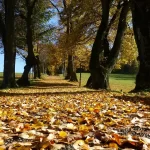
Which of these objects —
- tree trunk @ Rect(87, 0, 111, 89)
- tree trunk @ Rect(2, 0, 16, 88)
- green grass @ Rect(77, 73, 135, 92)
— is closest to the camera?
tree trunk @ Rect(87, 0, 111, 89)

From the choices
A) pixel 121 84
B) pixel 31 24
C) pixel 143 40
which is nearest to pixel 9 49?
pixel 143 40

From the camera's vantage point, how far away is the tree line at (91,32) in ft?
52.2

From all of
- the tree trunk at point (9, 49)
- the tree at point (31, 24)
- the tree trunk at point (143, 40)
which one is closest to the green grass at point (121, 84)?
the tree trunk at point (9, 49)

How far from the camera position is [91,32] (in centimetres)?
3091

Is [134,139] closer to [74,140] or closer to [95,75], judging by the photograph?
[74,140]

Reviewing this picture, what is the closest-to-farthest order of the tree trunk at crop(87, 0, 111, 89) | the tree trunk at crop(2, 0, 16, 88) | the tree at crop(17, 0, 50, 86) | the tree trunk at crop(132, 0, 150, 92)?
the tree trunk at crop(132, 0, 150, 92)
the tree trunk at crop(87, 0, 111, 89)
the tree trunk at crop(2, 0, 16, 88)
the tree at crop(17, 0, 50, 86)

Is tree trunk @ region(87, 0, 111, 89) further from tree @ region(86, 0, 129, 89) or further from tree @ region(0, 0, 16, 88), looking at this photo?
tree @ region(0, 0, 16, 88)

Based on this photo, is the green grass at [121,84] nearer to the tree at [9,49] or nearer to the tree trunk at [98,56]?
the tree trunk at [98,56]

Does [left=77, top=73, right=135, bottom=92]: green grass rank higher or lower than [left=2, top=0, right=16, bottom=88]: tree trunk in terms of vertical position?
lower

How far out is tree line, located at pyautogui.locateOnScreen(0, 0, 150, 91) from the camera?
15.9 metres

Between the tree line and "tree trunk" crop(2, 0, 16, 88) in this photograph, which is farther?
"tree trunk" crop(2, 0, 16, 88)

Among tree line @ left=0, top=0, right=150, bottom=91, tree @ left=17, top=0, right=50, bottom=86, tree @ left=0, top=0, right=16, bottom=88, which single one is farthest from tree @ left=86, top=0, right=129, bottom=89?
tree @ left=17, top=0, right=50, bottom=86

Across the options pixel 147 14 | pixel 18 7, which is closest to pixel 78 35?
pixel 18 7

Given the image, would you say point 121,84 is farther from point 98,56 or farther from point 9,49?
point 9,49
